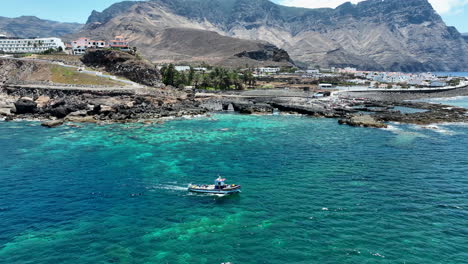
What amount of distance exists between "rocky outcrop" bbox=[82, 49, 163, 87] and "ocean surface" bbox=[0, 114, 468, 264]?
72.3 metres

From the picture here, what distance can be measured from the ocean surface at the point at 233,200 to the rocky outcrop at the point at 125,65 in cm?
7232

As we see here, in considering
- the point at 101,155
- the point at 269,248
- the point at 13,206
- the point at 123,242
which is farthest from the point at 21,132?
the point at 269,248

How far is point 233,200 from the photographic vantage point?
159 feet

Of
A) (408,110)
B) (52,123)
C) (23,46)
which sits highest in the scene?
(23,46)

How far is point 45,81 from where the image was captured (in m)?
131

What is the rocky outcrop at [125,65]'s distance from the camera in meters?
152

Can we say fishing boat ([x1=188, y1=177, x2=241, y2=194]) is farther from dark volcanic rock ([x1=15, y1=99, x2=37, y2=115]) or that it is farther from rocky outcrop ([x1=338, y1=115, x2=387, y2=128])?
dark volcanic rock ([x1=15, y1=99, x2=37, y2=115])

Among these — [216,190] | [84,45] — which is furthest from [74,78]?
[216,190]

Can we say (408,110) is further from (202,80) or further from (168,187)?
(168,187)

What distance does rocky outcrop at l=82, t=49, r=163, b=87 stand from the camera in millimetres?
152375

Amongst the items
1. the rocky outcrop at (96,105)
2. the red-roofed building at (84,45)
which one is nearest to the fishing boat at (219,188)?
the rocky outcrop at (96,105)

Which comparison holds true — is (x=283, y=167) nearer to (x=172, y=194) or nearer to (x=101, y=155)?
(x=172, y=194)

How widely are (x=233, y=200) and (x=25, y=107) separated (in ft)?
301

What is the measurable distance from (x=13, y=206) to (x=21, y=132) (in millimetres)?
48721
